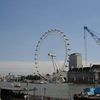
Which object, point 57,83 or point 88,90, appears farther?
point 57,83

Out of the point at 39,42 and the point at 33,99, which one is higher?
the point at 39,42

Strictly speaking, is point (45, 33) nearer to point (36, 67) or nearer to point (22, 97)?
point (36, 67)

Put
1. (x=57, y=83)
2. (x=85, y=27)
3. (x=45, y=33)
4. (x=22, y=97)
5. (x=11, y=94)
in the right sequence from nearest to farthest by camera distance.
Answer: (x=22, y=97), (x=11, y=94), (x=45, y=33), (x=85, y=27), (x=57, y=83)

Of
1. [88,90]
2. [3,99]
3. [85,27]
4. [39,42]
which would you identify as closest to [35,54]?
[39,42]

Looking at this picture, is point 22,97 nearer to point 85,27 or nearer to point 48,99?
point 48,99

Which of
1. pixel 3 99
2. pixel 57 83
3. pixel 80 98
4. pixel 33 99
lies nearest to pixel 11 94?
pixel 3 99

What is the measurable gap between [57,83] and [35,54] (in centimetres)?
6427

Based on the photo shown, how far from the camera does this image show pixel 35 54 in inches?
4149

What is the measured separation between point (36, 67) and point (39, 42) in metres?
10.1

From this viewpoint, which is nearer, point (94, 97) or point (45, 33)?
point (94, 97)

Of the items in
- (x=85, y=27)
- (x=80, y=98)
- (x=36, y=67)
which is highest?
(x=85, y=27)

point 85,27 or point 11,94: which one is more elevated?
point 85,27

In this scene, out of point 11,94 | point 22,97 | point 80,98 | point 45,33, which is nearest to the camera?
point 22,97

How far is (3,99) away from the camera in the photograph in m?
58.6
